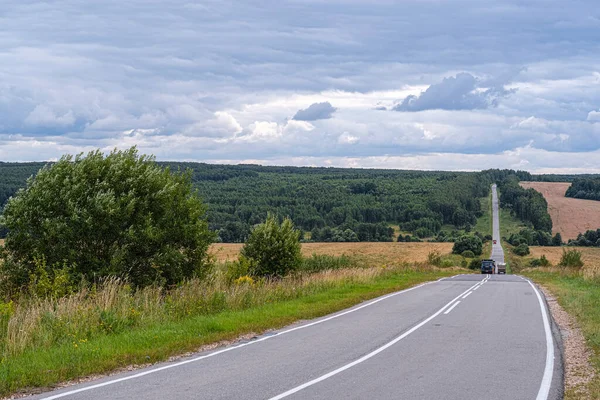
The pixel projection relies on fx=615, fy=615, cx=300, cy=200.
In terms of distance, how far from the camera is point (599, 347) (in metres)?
12.5

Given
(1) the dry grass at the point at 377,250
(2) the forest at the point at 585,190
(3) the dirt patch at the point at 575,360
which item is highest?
(3) the dirt patch at the point at 575,360

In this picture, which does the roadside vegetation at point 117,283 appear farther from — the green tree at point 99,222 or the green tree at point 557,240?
the green tree at point 557,240

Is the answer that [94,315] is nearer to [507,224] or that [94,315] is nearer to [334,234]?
[334,234]

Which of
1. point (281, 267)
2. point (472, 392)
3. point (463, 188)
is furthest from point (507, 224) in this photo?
point (472, 392)

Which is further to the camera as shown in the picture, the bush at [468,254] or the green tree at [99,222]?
the bush at [468,254]

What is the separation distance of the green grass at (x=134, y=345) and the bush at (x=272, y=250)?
15778 mm

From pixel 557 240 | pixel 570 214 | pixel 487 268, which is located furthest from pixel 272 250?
pixel 570 214

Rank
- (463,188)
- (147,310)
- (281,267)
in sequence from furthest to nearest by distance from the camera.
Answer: (463,188), (281,267), (147,310)

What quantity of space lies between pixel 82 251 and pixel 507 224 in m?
123

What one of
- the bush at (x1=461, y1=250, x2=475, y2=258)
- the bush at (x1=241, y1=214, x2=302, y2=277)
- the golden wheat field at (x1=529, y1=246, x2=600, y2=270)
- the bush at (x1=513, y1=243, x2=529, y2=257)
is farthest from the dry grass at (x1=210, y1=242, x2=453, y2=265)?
the bush at (x1=241, y1=214, x2=302, y2=277)

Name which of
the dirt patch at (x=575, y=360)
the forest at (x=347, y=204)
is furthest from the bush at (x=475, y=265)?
the dirt patch at (x=575, y=360)

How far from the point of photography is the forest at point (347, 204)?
121125 millimetres

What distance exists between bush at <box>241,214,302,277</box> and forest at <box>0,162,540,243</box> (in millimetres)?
66597

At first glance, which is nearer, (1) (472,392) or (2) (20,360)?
(1) (472,392)
